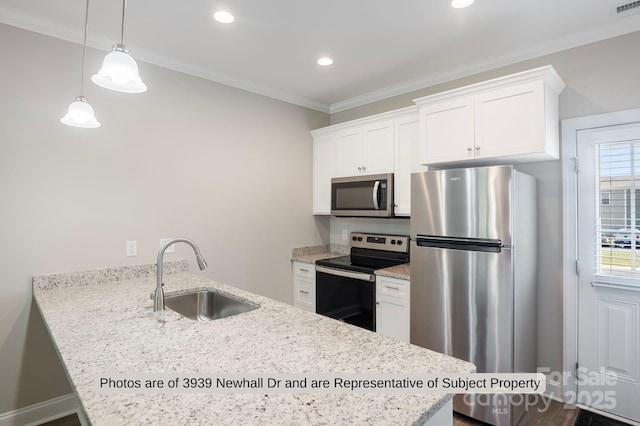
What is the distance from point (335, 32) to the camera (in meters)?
2.34

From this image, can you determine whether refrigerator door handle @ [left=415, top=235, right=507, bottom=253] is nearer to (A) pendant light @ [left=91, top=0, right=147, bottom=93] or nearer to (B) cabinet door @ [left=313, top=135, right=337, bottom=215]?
(B) cabinet door @ [left=313, top=135, right=337, bottom=215]

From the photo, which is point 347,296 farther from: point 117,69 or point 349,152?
point 117,69

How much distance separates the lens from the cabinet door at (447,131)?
2453 mm

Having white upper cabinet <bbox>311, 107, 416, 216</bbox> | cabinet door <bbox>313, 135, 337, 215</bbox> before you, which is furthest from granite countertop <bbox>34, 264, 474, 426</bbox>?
cabinet door <bbox>313, 135, 337, 215</bbox>

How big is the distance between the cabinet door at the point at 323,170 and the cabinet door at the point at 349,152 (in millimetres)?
90

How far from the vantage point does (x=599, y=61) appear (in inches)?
90.7

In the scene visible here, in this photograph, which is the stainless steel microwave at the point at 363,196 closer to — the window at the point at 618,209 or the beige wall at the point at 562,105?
the beige wall at the point at 562,105

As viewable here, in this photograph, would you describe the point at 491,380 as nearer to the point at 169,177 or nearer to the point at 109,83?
the point at 109,83

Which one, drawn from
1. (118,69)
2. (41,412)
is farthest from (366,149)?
(41,412)

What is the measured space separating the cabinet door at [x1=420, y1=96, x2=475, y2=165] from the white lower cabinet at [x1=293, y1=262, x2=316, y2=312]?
1.58m

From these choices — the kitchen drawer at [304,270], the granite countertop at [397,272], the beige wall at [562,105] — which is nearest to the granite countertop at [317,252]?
the kitchen drawer at [304,270]

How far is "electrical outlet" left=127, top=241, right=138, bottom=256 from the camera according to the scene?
258 centimetres

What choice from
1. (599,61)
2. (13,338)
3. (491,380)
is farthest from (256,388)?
(599,61)

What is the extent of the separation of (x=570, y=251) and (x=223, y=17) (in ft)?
9.38
